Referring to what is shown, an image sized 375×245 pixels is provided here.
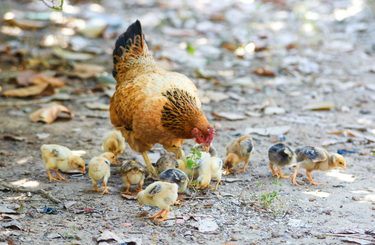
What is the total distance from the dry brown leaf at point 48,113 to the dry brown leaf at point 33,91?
0.76 m

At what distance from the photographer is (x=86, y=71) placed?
24.6ft

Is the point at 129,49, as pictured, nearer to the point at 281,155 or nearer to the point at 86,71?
the point at 281,155

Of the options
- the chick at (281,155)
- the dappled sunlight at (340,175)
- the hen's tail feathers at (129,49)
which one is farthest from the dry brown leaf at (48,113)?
the dappled sunlight at (340,175)

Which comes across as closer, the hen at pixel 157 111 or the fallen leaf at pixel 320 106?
the hen at pixel 157 111

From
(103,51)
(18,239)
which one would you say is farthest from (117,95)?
(103,51)

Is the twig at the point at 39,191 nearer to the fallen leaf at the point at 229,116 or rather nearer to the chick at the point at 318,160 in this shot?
the chick at the point at 318,160

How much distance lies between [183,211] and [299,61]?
6.15 metres

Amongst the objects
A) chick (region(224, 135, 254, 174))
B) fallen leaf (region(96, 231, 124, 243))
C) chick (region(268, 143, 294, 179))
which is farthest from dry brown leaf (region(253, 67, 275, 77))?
fallen leaf (region(96, 231, 124, 243))

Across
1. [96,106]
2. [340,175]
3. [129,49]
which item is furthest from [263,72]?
[340,175]

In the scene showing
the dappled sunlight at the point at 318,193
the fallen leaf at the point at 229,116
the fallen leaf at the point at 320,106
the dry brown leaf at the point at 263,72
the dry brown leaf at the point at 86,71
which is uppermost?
the dry brown leaf at the point at 263,72

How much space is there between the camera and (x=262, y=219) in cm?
329

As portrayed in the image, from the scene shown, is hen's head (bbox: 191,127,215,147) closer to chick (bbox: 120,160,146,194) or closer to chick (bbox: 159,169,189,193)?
chick (bbox: 159,169,189,193)

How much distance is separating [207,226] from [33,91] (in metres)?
4.74

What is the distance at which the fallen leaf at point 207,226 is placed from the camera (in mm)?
3105
